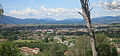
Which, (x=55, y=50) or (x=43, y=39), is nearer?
(x=55, y=50)

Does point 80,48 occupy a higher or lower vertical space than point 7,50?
lower

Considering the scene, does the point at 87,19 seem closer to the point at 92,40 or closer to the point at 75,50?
the point at 92,40

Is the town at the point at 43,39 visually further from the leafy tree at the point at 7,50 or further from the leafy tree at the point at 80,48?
the leafy tree at the point at 7,50

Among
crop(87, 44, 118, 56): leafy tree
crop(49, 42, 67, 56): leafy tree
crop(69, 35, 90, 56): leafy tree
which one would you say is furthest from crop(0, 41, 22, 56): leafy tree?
crop(49, 42, 67, 56): leafy tree

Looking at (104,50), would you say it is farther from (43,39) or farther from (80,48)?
(43,39)

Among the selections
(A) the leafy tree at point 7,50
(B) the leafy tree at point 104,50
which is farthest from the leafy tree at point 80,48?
(A) the leafy tree at point 7,50

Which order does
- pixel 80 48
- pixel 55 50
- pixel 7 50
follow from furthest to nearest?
pixel 55 50 → pixel 80 48 → pixel 7 50

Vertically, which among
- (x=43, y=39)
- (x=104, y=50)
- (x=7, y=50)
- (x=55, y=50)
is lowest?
(x=43, y=39)

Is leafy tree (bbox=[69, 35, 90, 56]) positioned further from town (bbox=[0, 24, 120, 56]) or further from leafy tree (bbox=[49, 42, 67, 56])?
leafy tree (bbox=[49, 42, 67, 56])

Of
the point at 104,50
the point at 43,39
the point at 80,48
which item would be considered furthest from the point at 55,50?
the point at 43,39

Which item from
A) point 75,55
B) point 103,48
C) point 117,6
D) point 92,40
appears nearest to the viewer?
point 92,40

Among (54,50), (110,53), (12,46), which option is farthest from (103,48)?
(12,46)
